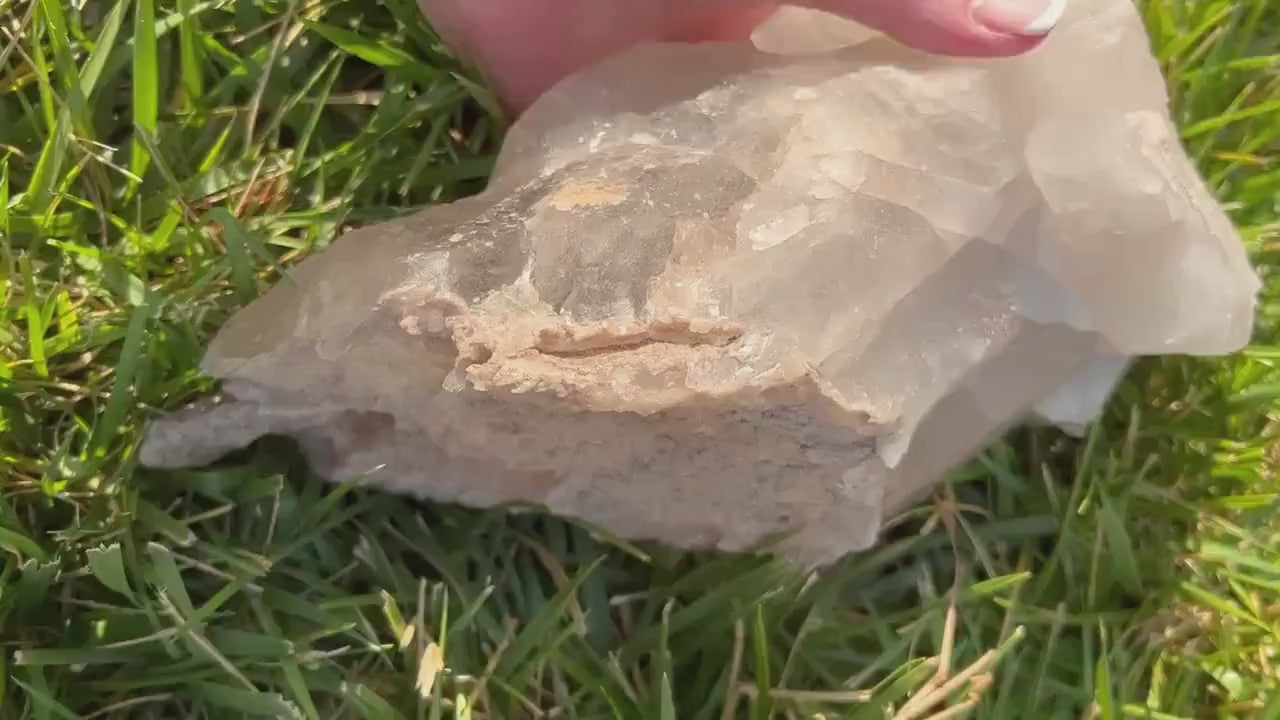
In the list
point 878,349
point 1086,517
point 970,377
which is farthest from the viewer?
point 1086,517

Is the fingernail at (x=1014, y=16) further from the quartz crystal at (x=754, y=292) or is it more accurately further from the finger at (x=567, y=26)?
the finger at (x=567, y=26)

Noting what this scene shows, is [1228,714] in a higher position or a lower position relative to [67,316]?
lower

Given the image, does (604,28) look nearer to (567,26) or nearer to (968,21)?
(567,26)

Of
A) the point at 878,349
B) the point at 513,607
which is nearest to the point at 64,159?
the point at 513,607

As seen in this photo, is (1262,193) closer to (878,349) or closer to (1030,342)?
(1030,342)

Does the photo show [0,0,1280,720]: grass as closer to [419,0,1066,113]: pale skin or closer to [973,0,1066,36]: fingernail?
[419,0,1066,113]: pale skin

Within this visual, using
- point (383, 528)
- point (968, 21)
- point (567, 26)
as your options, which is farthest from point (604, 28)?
point (383, 528)
